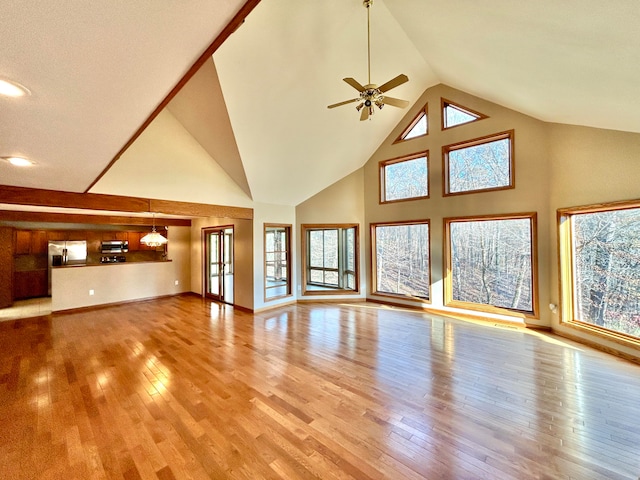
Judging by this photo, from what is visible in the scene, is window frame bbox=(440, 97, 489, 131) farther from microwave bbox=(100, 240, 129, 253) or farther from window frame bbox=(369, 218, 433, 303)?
microwave bbox=(100, 240, 129, 253)

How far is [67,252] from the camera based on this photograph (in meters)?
7.72

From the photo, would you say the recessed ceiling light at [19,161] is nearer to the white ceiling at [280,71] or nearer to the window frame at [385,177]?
the white ceiling at [280,71]

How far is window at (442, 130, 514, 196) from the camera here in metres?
5.02

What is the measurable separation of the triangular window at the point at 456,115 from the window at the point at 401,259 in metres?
2.12

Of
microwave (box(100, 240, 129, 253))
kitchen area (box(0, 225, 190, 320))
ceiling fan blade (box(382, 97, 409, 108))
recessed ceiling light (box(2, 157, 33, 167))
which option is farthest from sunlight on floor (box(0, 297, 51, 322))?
ceiling fan blade (box(382, 97, 409, 108))

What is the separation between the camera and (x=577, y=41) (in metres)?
2.49

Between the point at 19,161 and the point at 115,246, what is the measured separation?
22.6ft

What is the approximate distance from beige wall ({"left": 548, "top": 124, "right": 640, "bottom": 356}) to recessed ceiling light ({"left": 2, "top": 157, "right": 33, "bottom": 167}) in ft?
22.4

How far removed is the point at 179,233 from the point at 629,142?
31.0ft

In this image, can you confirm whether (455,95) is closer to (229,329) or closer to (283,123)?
(283,123)

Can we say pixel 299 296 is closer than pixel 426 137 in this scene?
No

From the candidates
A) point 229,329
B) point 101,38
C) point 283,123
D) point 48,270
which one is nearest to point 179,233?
point 48,270

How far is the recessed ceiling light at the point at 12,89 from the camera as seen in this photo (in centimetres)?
125

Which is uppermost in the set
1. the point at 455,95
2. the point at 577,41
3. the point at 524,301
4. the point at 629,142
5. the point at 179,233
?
the point at 455,95
